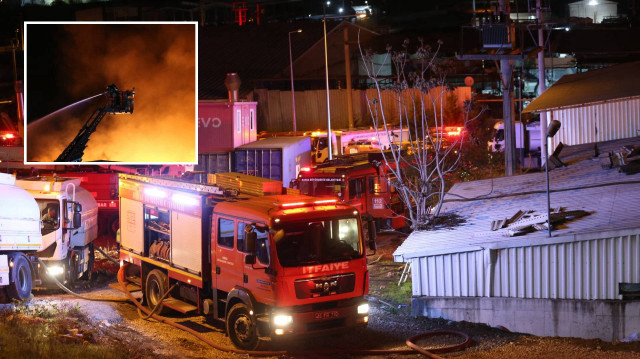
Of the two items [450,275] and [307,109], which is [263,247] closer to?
[450,275]

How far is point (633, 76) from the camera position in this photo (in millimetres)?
22969

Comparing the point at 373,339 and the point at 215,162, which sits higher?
the point at 215,162

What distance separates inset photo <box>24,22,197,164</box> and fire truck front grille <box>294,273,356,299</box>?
1099 cm

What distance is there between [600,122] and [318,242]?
59.1ft

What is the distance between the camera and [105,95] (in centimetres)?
2198

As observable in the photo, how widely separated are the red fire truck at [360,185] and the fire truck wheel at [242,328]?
1077cm

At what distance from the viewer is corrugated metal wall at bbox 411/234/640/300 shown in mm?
13211

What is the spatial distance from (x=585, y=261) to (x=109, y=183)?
58.6ft

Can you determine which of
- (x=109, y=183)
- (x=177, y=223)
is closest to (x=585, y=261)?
(x=177, y=223)

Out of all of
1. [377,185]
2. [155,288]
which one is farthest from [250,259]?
[377,185]

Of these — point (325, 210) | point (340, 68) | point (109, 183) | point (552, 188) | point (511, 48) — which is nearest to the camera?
point (325, 210)

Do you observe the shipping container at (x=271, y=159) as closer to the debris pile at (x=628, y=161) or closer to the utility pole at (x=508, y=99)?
the utility pole at (x=508, y=99)

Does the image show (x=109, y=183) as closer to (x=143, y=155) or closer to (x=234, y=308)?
(x=143, y=155)

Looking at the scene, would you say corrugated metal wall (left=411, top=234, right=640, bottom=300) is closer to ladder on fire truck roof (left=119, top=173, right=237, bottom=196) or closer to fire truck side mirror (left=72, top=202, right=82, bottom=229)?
ladder on fire truck roof (left=119, top=173, right=237, bottom=196)
